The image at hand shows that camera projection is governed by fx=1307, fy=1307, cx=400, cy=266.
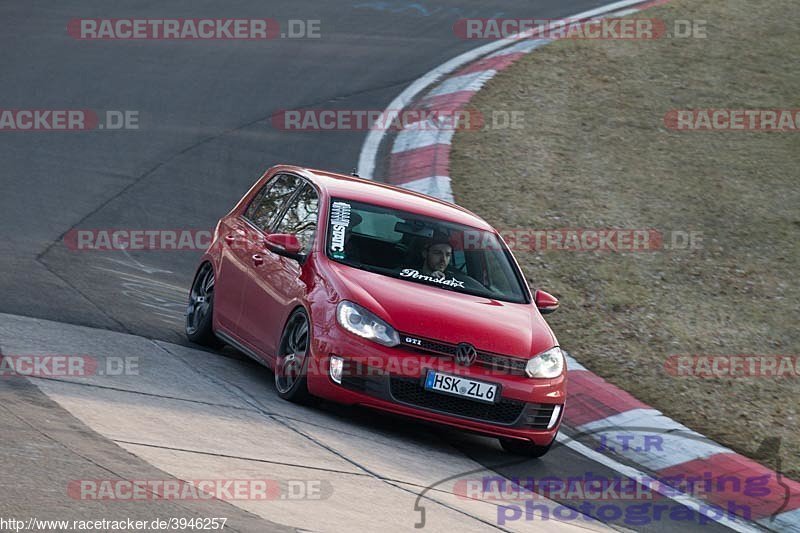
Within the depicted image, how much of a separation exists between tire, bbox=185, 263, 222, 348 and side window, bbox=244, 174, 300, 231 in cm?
56

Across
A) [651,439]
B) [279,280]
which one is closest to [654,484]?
[651,439]

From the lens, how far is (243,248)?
981cm

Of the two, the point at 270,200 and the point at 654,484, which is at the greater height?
the point at 270,200

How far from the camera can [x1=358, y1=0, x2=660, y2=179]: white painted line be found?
16.4 meters

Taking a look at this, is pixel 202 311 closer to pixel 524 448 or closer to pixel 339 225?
pixel 339 225

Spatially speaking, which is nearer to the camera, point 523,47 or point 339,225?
point 339,225

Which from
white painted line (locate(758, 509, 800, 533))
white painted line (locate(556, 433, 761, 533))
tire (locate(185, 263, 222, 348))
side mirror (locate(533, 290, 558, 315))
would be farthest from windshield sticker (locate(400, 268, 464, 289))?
white painted line (locate(758, 509, 800, 533))

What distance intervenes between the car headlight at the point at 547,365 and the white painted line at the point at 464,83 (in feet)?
35.7

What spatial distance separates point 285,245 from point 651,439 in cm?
291

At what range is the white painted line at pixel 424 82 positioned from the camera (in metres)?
16.4

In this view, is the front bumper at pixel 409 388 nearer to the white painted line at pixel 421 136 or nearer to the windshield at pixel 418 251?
the windshield at pixel 418 251

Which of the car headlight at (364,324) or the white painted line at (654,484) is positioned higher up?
the car headlight at (364,324)

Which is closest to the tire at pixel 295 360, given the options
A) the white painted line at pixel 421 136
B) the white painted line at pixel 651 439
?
the white painted line at pixel 651 439

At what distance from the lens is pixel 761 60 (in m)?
20.7
